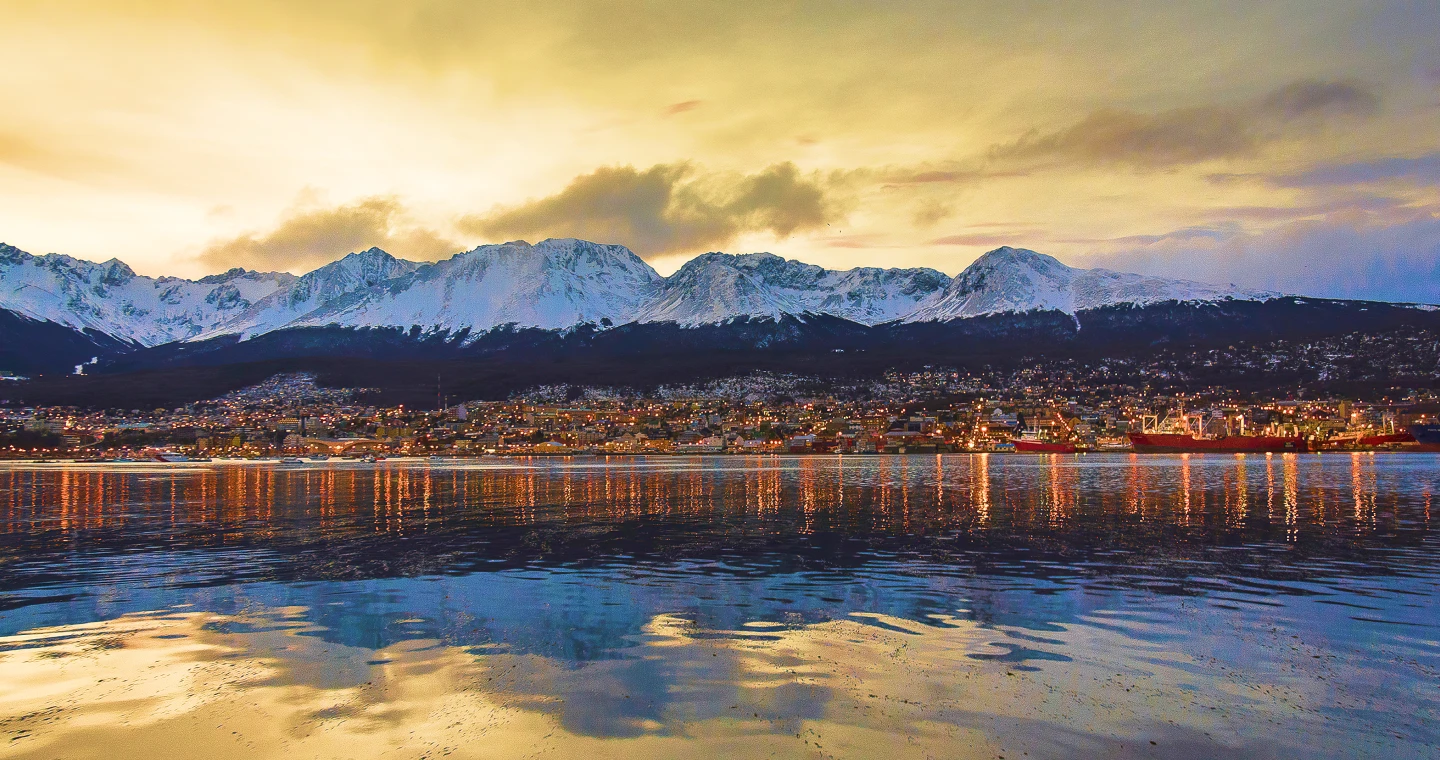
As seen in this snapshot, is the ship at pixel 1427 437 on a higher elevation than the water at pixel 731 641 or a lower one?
lower

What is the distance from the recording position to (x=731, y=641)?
855 inches

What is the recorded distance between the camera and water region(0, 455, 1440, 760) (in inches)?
598

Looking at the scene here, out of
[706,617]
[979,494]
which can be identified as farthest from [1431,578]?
[979,494]

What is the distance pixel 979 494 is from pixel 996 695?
198 ft

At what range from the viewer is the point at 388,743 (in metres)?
14.7

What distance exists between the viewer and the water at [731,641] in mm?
15195

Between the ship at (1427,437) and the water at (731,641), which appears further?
the ship at (1427,437)

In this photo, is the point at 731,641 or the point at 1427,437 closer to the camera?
the point at 731,641

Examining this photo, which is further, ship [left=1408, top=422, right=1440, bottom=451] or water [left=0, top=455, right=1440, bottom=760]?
ship [left=1408, top=422, right=1440, bottom=451]

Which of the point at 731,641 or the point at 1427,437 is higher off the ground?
the point at 731,641

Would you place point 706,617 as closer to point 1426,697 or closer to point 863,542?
point 1426,697

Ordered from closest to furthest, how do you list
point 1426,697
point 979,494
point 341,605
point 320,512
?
point 1426,697 < point 341,605 < point 320,512 < point 979,494

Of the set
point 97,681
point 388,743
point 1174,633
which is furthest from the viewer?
point 1174,633

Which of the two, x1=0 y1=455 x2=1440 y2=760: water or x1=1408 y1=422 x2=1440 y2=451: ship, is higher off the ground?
x1=0 y1=455 x2=1440 y2=760: water
